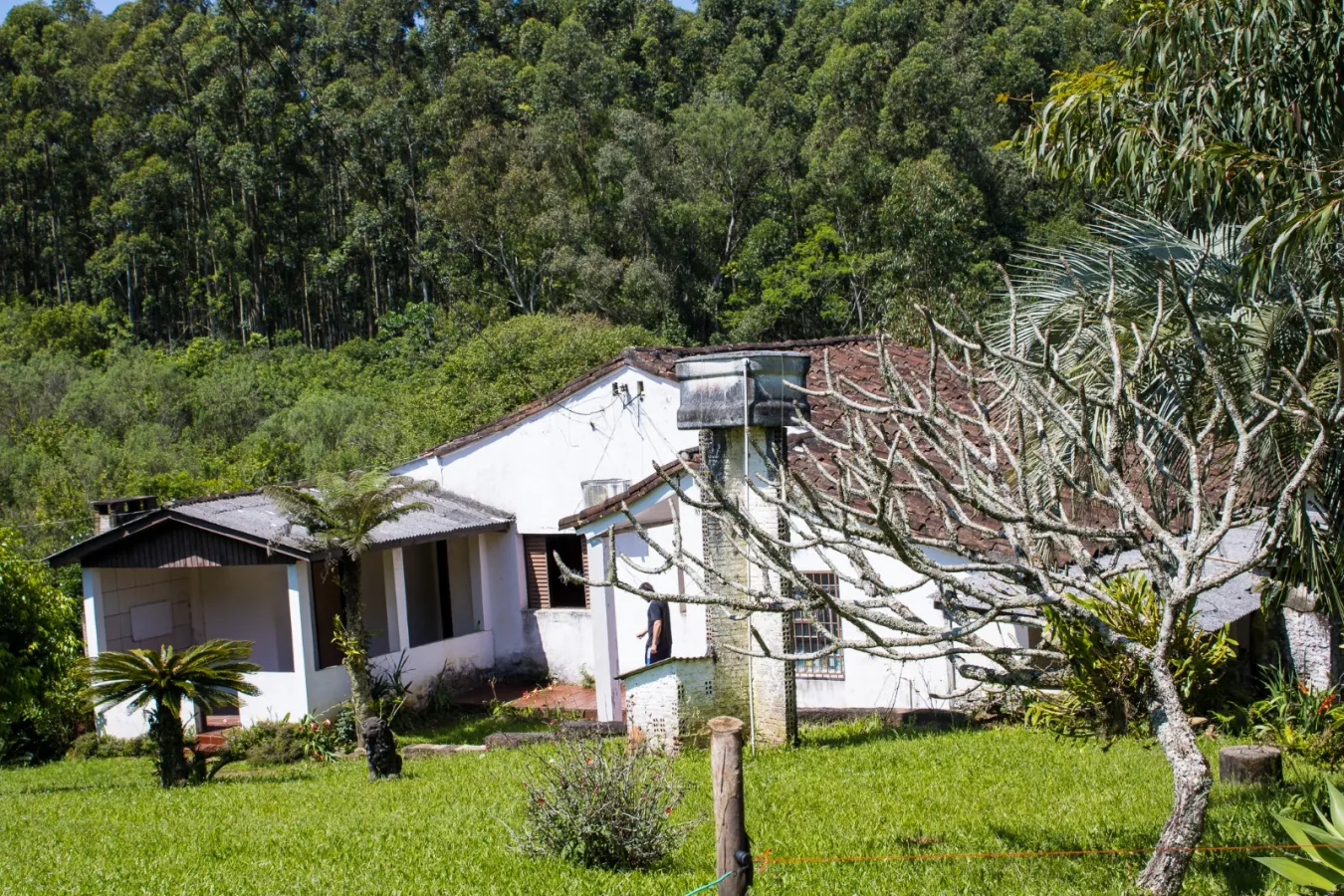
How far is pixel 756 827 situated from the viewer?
7867 mm

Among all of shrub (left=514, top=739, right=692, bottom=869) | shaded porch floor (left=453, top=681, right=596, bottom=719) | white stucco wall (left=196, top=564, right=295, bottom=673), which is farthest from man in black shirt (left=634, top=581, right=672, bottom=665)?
white stucco wall (left=196, top=564, right=295, bottom=673)

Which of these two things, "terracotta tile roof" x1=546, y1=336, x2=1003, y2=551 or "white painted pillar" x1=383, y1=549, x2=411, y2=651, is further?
"white painted pillar" x1=383, y1=549, x2=411, y2=651

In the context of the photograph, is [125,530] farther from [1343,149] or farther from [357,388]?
[357,388]

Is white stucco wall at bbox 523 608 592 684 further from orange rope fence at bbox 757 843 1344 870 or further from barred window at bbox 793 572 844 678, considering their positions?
orange rope fence at bbox 757 843 1344 870

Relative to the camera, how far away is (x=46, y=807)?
1120 cm

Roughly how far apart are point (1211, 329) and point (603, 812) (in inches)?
188

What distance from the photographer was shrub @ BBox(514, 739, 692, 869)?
684 centimetres

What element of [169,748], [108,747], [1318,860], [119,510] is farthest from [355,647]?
[1318,860]

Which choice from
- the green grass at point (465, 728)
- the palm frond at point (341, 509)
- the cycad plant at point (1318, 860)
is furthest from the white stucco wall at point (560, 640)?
the cycad plant at point (1318, 860)

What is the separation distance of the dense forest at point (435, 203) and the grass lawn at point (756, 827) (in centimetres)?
1431

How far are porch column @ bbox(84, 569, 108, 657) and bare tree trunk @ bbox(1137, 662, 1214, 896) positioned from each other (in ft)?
48.3

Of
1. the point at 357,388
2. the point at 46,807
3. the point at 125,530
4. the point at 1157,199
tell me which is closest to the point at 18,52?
the point at 357,388

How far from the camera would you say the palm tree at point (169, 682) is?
11.5m

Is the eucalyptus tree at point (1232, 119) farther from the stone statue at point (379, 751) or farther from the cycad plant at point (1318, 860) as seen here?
the stone statue at point (379, 751)
